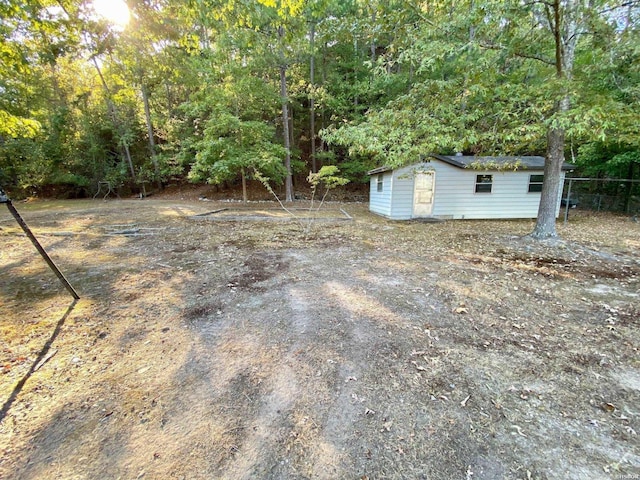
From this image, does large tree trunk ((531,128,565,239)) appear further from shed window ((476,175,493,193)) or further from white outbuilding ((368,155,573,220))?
shed window ((476,175,493,193))

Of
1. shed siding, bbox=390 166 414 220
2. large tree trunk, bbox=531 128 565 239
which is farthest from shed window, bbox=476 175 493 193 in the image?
large tree trunk, bbox=531 128 565 239

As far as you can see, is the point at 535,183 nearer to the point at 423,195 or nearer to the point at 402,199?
the point at 423,195

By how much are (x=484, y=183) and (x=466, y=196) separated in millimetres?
799

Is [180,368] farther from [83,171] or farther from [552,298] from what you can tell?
[83,171]

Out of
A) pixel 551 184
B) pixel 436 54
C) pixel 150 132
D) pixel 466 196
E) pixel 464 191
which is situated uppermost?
pixel 150 132

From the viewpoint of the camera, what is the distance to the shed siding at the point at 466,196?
10.5m

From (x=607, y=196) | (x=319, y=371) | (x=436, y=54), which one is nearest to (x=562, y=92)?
(x=436, y=54)

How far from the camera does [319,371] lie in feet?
7.61

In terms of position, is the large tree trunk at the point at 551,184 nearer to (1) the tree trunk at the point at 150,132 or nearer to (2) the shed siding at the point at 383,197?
(2) the shed siding at the point at 383,197

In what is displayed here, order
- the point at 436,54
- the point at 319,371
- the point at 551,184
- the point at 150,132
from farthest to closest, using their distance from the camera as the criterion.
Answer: the point at 150,132 → the point at 551,184 → the point at 436,54 → the point at 319,371

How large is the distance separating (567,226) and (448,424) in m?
10.1

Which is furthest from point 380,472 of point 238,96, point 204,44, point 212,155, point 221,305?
point 204,44

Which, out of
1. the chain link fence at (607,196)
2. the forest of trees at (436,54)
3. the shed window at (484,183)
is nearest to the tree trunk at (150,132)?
the forest of trees at (436,54)

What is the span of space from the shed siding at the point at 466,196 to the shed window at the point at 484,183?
0.38ft
